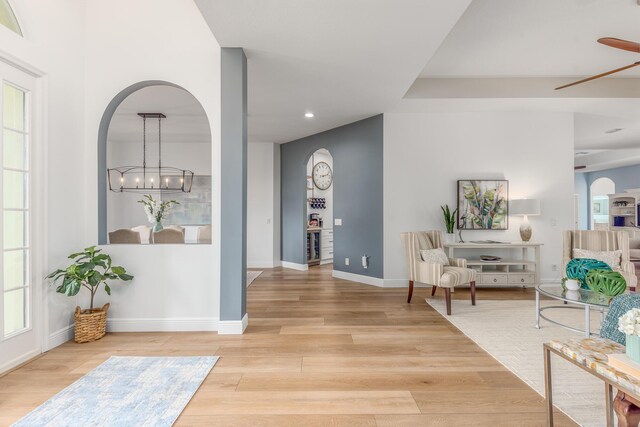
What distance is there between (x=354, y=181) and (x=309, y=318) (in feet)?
8.93

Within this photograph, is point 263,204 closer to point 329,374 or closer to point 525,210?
point 525,210

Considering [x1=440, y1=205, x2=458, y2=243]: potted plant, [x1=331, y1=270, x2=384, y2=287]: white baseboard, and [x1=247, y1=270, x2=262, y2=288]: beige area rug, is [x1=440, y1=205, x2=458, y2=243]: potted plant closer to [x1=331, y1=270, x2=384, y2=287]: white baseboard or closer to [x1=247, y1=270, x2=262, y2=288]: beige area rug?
[x1=331, y1=270, x2=384, y2=287]: white baseboard

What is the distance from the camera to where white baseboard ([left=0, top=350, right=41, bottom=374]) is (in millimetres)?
2228

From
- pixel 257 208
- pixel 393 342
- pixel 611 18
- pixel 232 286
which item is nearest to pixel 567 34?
pixel 611 18

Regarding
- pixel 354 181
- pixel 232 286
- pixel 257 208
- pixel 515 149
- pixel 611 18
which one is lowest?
pixel 232 286

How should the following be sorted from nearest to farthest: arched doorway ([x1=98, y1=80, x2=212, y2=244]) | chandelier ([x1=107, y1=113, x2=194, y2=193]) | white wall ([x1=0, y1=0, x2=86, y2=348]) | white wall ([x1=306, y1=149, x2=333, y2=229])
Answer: white wall ([x1=0, y1=0, x2=86, y2=348]) < arched doorway ([x1=98, y1=80, x2=212, y2=244]) < chandelier ([x1=107, y1=113, x2=194, y2=193]) < white wall ([x1=306, y1=149, x2=333, y2=229])

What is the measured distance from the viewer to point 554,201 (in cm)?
487

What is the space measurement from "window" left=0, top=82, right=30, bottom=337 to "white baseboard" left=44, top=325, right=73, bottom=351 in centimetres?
24

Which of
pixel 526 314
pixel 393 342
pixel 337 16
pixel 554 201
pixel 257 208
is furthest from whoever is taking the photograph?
pixel 257 208

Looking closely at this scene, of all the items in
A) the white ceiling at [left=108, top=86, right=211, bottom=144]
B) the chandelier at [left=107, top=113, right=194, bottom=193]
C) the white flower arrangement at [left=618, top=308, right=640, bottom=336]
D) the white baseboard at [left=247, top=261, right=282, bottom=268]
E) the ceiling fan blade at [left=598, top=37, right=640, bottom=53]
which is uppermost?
the white ceiling at [left=108, top=86, right=211, bottom=144]

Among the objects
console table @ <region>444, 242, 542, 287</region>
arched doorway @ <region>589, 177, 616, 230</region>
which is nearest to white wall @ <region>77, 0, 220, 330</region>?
console table @ <region>444, 242, 542, 287</region>

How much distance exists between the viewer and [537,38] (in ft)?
10.9

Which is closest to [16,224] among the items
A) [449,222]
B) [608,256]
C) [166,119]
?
[166,119]

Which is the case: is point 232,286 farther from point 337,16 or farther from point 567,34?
point 567,34
